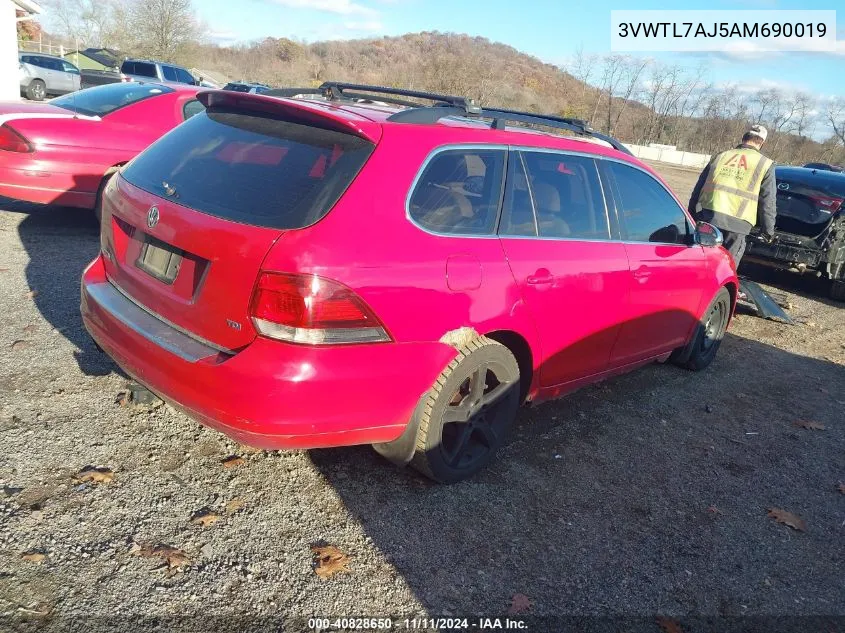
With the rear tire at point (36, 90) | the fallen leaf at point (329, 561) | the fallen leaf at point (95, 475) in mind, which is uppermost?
the rear tire at point (36, 90)

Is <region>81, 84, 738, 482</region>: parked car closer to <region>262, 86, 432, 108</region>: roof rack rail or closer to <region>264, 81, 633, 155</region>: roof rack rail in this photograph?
<region>264, 81, 633, 155</region>: roof rack rail

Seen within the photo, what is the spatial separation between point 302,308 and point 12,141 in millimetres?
5072

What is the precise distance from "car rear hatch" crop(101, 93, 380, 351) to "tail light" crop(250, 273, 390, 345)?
69 millimetres

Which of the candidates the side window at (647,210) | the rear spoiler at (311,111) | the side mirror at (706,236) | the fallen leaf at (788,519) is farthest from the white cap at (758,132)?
the rear spoiler at (311,111)

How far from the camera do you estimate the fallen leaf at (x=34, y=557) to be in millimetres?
2531

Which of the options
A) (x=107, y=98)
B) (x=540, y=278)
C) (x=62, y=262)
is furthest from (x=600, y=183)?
(x=107, y=98)

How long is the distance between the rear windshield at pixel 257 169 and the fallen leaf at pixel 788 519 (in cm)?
286

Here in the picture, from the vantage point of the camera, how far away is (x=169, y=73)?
22766 millimetres

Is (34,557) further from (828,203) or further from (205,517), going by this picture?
(828,203)

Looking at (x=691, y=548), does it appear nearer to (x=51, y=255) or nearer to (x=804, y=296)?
(x=51, y=255)

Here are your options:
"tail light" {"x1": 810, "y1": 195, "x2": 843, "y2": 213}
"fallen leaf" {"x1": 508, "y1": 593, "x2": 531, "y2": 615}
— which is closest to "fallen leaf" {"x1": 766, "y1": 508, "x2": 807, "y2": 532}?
"fallen leaf" {"x1": 508, "y1": 593, "x2": 531, "y2": 615}

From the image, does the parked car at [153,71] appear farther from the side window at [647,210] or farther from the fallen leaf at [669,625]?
the fallen leaf at [669,625]

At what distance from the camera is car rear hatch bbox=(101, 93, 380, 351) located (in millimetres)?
2705

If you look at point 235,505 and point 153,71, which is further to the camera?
point 153,71
